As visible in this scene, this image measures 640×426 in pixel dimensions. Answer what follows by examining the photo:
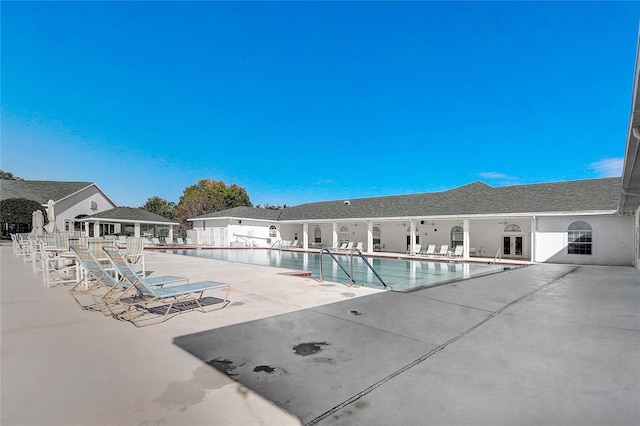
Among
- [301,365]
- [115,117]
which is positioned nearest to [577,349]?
[301,365]

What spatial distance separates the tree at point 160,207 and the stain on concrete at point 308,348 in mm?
63090

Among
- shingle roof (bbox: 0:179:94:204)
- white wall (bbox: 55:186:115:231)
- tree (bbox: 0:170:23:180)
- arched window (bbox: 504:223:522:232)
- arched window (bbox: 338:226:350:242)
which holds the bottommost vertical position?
arched window (bbox: 338:226:350:242)

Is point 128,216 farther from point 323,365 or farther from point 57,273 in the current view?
point 323,365

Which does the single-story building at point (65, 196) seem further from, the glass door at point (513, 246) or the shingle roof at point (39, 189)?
the glass door at point (513, 246)

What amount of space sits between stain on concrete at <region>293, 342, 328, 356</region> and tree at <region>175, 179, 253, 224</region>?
159 ft

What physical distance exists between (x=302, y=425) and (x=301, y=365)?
1080 mm

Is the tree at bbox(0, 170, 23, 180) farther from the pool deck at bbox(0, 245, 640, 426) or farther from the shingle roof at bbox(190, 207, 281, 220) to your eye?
the pool deck at bbox(0, 245, 640, 426)

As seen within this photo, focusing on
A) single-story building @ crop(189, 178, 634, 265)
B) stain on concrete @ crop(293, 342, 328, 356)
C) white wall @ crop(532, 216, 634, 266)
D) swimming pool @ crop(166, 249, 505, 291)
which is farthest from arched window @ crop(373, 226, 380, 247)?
stain on concrete @ crop(293, 342, 328, 356)

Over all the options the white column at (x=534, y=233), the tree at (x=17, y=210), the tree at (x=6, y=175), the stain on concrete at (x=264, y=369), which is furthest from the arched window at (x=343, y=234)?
the tree at (x=6, y=175)

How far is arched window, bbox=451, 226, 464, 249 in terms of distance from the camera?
78.1 feet

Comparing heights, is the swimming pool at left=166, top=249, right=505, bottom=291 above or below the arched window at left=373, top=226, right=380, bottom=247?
below

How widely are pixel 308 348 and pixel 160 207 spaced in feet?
216

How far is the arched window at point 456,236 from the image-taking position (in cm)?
2380

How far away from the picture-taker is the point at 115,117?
27.5m
